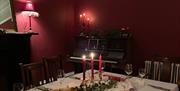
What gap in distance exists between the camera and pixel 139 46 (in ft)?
13.0

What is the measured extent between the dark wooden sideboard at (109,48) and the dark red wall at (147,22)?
0.31 meters

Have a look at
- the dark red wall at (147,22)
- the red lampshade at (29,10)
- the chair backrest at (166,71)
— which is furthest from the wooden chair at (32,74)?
the dark red wall at (147,22)

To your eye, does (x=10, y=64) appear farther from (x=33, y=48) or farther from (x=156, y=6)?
(x=156, y=6)

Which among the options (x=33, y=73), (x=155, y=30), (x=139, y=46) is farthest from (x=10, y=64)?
A: (x=155, y=30)

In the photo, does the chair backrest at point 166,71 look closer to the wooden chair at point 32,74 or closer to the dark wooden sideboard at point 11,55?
the wooden chair at point 32,74

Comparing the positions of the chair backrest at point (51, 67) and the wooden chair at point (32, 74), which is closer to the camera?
the wooden chair at point (32, 74)

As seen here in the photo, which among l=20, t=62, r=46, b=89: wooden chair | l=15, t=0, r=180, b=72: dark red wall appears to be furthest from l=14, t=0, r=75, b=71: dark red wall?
l=20, t=62, r=46, b=89: wooden chair

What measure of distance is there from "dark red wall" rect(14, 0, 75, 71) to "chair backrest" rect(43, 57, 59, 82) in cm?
155

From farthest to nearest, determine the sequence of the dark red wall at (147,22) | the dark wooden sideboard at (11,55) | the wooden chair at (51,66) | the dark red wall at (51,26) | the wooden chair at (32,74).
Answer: the dark red wall at (51,26), the dark red wall at (147,22), the dark wooden sideboard at (11,55), the wooden chair at (51,66), the wooden chair at (32,74)

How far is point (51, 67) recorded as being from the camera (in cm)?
244

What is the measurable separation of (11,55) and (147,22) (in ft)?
8.95

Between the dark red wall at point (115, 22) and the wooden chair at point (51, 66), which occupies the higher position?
the dark red wall at point (115, 22)

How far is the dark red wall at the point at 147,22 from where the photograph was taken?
3.52 m

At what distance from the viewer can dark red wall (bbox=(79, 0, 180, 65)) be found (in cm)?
352
